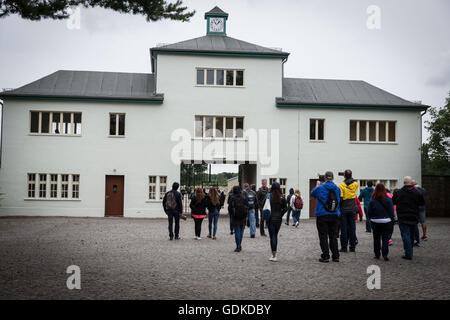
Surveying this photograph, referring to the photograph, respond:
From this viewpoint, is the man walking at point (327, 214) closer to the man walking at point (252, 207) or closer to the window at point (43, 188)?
the man walking at point (252, 207)

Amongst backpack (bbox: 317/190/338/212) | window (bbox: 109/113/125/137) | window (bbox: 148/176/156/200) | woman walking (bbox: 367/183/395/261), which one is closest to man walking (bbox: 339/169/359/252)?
woman walking (bbox: 367/183/395/261)

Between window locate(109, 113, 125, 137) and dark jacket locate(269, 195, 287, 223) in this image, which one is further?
window locate(109, 113, 125, 137)

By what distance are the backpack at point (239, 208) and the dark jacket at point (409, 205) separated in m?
3.96

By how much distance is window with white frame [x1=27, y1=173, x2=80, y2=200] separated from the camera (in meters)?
23.6

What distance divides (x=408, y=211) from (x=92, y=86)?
805 inches

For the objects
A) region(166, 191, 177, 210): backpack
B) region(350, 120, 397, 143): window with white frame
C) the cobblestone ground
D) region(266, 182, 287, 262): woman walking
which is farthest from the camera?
region(350, 120, 397, 143): window with white frame

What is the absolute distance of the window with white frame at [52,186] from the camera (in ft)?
77.3

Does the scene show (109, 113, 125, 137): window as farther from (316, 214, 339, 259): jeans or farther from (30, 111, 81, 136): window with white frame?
(316, 214, 339, 259): jeans

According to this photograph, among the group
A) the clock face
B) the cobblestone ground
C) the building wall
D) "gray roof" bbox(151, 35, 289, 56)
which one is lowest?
the cobblestone ground

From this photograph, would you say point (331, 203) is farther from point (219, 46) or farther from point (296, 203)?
point (219, 46)

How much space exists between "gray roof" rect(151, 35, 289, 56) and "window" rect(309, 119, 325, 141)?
442 cm

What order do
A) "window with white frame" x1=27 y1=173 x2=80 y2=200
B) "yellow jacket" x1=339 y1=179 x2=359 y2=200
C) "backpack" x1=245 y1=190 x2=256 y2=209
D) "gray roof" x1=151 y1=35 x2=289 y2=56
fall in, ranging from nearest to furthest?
"yellow jacket" x1=339 y1=179 x2=359 y2=200, "backpack" x1=245 y1=190 x2=256 y2=209, "window with white frame" x1=27 y1=173 x2=80 y2=200, "gray roof" x1=151 y1=35 x2=289 y2=56

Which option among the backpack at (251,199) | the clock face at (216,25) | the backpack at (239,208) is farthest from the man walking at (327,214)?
the clock face at (216,25)

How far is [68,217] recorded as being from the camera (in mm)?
23109
